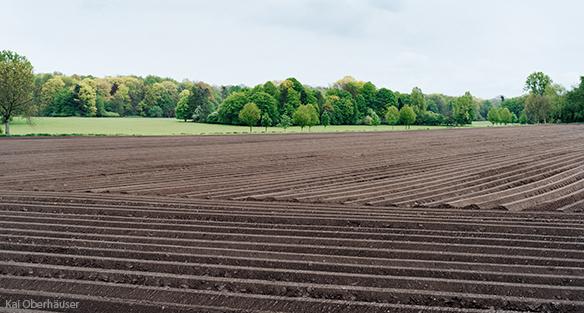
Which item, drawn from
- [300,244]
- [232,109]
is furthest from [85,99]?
[300,244]

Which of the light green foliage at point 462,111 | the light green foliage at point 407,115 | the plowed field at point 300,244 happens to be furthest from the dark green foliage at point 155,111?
the plowed field at point 300,244

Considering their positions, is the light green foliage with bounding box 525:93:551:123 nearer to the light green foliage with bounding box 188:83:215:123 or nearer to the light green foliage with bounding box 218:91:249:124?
the light green foliage with bounding box 218:91:249:124

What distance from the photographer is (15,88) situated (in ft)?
136

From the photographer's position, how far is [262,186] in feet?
45.0

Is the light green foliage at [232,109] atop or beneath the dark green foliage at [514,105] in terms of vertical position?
beneath

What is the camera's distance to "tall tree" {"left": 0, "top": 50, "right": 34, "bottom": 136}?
4112cm

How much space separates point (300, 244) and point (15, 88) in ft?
138

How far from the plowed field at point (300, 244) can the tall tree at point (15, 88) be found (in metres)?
30.8

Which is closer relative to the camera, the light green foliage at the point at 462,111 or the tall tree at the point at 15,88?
the tall tree at the point at 15,88

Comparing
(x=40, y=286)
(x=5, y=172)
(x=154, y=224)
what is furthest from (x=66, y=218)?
(x=5, y=172)

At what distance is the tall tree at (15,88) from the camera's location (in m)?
41.1

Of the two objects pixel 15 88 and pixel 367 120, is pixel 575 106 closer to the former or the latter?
pixel 367 120

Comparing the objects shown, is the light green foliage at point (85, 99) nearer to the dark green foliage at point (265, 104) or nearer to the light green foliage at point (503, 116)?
the dark green foliage at point (265, 104)

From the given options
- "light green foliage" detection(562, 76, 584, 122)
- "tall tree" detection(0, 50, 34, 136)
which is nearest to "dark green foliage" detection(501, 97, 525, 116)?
"light green foliage" detection(562, 76, 584, 122)
